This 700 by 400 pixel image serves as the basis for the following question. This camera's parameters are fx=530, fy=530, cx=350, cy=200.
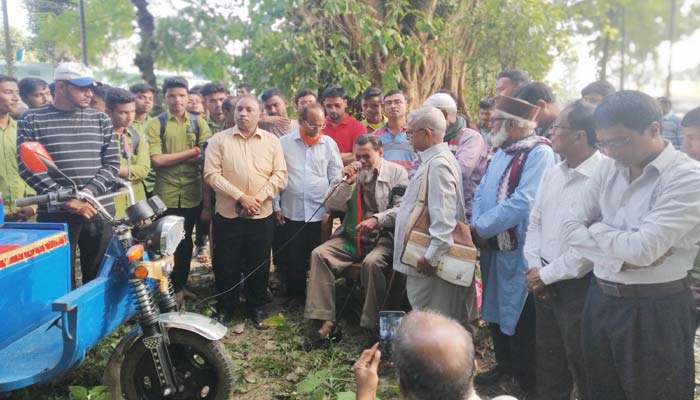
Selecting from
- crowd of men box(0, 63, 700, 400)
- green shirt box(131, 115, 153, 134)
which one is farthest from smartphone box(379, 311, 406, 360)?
green shirt box(131, 115, 153, 134)

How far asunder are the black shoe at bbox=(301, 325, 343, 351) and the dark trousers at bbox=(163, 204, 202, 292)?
1.45 meters

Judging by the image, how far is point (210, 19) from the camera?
816cm

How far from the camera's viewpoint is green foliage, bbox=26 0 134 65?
36.3ft

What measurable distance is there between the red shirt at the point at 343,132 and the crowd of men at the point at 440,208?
2cm

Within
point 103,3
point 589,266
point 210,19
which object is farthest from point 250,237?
point 103,3

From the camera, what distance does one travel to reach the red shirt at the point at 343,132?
520 cm

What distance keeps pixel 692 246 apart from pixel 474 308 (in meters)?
1.71

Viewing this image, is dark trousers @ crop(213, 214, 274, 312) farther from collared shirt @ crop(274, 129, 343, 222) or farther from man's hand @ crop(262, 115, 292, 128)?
man's hand @ crop(262, 115, 292, 128)

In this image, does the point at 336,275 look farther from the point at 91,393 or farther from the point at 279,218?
the point at 91,393

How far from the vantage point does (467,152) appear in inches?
164

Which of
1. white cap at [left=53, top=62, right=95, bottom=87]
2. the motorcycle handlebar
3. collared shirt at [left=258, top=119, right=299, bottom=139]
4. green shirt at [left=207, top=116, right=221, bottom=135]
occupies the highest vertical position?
white cap at [left=53, top=62, right=95, bottom=87]

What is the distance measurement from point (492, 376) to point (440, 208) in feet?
4.03

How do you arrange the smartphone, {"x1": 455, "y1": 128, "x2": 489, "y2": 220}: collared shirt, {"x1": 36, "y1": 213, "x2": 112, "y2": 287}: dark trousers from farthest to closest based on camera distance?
{"x1": 455, "y1": 128, "x2": 489, "y2": 220}: collared shirt, {"x1": 36, "y1": 213, "x2": 112, "y2": 287}: dark trousers, the smartphone

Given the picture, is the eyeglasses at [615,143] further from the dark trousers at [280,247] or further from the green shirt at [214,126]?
the green shirt at [214,126]
